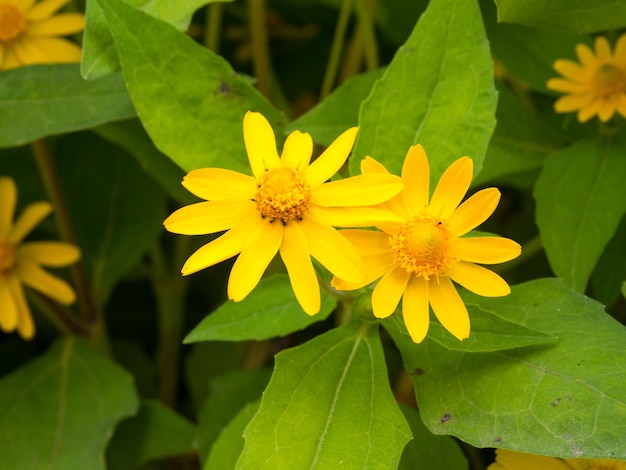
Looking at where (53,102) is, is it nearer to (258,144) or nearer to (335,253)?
(258,144)

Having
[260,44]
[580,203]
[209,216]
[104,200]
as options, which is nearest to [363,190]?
[209,216]

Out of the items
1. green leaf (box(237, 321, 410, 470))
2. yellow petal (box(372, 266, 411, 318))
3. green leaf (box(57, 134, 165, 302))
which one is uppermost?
yellow petal (box(372, 266, 411, 318))

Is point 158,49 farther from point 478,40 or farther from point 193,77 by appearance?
point 478,40

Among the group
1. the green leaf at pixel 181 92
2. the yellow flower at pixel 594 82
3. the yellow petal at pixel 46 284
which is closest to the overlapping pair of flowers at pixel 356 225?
the green leaf at pixel 181 92

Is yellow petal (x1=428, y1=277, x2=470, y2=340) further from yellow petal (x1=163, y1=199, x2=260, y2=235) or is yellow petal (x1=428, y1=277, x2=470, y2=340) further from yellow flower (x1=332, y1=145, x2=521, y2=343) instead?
yellow petal (x1=163, y1=199, x2=260, y2=235)

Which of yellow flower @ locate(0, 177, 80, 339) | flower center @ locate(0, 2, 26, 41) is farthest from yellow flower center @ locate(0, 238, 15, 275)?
flower center @ locate(0, 2, 26, 41)

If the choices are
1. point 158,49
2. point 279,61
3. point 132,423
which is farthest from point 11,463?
point 279,61

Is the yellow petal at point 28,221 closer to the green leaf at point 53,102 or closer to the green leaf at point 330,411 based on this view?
the green leaf at point 53,102
